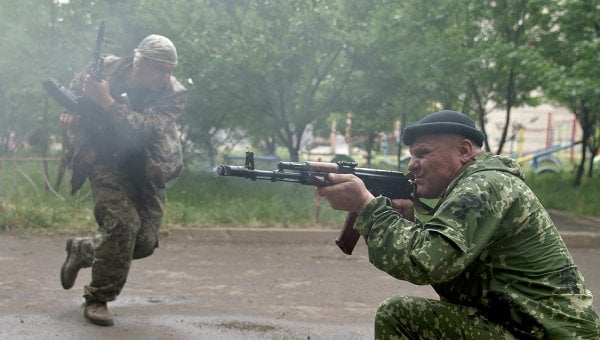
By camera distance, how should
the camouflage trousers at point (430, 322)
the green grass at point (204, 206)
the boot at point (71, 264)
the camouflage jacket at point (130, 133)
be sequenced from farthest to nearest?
the green grass at point (204, 206) < the boot at point (71, 264) < the camouflage jacket at point (130, 133) < the camouflage trousers at point (430, 322)

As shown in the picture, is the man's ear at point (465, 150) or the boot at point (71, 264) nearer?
the man's ear at point (465, 150)

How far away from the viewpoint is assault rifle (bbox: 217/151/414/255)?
2.83 metres

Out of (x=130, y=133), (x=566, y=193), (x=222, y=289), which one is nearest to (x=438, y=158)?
(x=130, y=133)

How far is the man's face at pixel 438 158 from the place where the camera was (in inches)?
107

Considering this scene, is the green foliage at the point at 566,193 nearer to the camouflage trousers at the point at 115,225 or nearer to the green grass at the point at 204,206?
the green grass at the point at 204,206

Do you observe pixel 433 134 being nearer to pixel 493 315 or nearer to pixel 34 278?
pixel 493 315

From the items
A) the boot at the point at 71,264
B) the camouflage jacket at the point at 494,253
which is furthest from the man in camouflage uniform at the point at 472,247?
the boot at the point at 71,264

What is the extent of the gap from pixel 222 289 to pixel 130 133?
188cm

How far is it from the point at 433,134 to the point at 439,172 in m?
0.15

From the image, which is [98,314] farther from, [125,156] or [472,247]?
[472,247]

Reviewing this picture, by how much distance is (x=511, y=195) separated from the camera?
2.54m

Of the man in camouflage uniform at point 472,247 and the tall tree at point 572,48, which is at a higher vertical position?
the tall tree at point 572,48

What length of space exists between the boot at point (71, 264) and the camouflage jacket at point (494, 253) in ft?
9.56

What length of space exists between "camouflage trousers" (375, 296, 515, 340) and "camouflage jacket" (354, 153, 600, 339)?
4 centimetres
